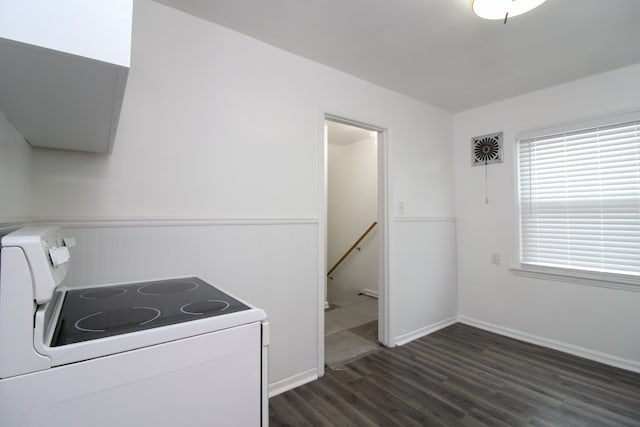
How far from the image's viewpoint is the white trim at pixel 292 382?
6.56 feet

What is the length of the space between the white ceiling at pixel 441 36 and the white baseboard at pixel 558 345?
7.83 feet

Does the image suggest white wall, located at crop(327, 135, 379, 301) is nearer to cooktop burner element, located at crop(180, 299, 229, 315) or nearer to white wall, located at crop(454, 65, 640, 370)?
white wall, located at crop(454, 65, 640, 370)

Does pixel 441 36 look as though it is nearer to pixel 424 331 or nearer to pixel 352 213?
pixel 424 331

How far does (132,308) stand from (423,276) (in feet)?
9.04

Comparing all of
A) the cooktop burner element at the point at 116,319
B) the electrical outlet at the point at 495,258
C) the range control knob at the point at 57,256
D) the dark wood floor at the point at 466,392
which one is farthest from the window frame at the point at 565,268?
the range control knob at the point at 57,256

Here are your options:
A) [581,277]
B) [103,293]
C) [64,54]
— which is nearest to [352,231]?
[581,277]

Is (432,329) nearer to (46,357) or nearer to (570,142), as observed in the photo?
(570,142)

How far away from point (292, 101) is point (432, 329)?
8.82 feet

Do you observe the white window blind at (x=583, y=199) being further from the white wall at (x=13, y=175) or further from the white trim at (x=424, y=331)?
the white wall at (x=13, y=175)

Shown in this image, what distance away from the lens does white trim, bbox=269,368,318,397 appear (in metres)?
2.00

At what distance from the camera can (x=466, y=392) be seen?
2021mm

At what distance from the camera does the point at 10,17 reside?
525mm

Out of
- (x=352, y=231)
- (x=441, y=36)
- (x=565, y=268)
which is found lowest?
(x=565, y=268)

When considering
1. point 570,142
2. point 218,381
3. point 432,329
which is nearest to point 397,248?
point 432,329
